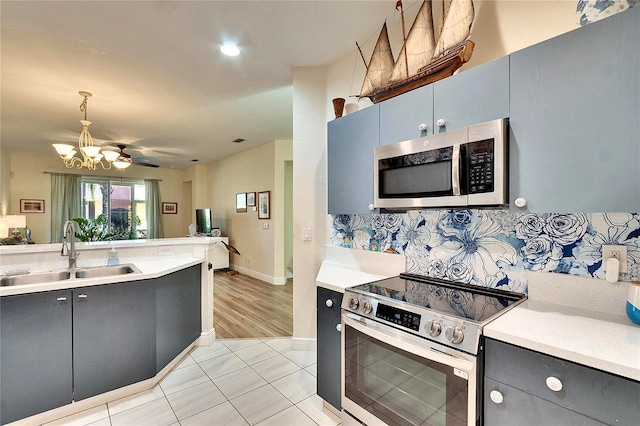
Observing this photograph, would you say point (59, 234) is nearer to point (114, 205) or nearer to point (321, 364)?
point (114, 205)

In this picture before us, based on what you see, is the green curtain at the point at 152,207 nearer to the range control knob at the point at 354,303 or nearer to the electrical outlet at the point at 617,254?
the range control knob at the point at 354,303

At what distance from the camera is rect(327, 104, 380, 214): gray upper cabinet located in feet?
6.26

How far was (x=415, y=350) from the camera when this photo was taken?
50.4 inches

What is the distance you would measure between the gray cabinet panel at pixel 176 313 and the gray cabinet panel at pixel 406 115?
1992 mm

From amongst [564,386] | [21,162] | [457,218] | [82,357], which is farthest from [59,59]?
[21,162]

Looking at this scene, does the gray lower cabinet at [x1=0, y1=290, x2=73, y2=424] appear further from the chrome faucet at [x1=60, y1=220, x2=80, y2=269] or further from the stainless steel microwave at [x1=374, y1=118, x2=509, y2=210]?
the stainless steel microwave at [x1=374, y1=118, x2=509, y2=210]

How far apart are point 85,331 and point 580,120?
2918 millimetres

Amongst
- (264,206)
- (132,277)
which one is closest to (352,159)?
(132,277)

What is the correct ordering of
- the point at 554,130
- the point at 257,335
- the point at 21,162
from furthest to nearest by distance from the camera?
the point at 21,162 < the point at 257,335 < the point at 554,130

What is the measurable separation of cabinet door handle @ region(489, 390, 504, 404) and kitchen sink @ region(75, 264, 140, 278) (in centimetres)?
241

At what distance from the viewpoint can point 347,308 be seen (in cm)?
164

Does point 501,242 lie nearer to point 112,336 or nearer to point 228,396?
point 228,396

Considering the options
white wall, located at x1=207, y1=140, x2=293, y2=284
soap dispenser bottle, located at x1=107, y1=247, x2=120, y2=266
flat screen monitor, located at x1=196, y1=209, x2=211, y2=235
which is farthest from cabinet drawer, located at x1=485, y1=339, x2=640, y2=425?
flat screen monitor, located at x1=196, y1=209, x2=211, y2=235

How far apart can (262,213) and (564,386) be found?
5143 millimetres
